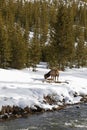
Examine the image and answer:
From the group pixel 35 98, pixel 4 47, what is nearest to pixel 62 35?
pixel 4 47

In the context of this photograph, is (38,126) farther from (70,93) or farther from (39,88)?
(70,93)

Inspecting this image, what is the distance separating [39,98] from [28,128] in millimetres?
6950

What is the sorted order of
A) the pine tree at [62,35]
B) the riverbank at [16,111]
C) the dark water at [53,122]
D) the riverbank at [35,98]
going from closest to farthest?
the dark water at [53,122] < the riverbank at [16,111] < the riverbank at [35,98] < the pine tree at [62,35]

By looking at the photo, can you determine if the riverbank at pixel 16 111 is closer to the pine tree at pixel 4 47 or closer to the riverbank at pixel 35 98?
the riverbank at pixel 35 98

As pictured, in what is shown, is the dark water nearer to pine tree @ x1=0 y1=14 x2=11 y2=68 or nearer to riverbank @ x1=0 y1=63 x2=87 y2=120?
riverbank @ x1=0 y1=63 x2=87 y2=120

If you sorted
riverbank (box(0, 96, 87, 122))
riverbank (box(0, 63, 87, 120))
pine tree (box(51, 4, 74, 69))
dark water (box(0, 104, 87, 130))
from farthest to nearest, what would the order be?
pine tree (box(51, 4, 74, 69)) < riverbank (box(0, 63, 87, 120)) < riverbank (box(0, 96, 87, 122)) < dark water (box(0, 104, 87, 130))

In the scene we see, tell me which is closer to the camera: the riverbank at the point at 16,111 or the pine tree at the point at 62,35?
the riverbank at the point at 16,111

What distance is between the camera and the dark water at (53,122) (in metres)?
24.6

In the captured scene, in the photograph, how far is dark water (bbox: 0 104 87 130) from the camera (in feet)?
80.6

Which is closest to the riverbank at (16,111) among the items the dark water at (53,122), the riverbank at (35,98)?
the riverbank at (35,98)

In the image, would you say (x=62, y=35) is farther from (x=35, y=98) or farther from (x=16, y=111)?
(x=16, y=111)

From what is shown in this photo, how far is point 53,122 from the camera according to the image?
26.4 metres

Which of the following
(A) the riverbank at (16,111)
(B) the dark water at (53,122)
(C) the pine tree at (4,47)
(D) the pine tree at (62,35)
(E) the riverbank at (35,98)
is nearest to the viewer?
(B) the dark water at (53,122)

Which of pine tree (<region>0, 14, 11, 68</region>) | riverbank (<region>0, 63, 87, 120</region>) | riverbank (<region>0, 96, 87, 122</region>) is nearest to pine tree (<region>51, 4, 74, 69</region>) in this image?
pine tree (<region>0, 14, 11, 68</region>)
